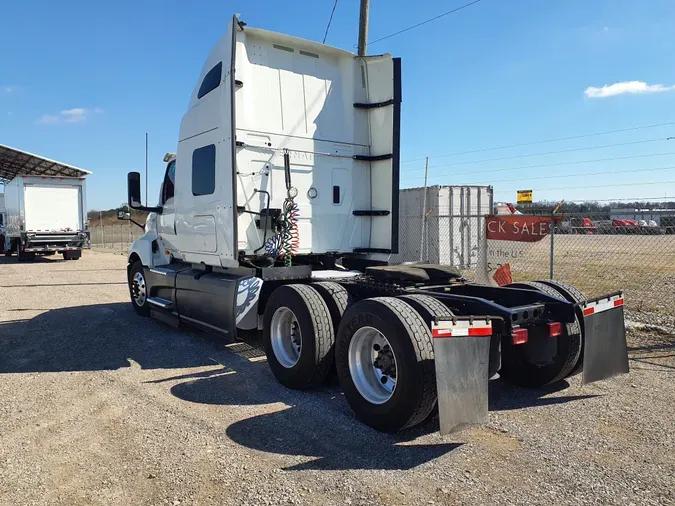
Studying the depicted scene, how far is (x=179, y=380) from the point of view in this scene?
5.57 metres

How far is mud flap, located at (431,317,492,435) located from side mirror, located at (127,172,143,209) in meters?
6.17

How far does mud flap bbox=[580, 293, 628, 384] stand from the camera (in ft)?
14.8

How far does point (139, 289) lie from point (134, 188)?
1.98 m

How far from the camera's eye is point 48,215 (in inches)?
873

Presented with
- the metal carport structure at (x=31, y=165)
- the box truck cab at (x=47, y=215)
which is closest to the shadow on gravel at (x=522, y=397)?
the box truck cab at (x=47, y=215)

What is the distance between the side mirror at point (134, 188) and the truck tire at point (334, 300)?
4255 millimetres

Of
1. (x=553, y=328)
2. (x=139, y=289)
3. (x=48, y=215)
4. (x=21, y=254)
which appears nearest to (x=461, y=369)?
(x=553, y=328)

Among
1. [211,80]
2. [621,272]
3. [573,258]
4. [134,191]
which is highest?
[211,80]

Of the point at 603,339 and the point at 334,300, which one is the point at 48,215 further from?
the point at 603,339

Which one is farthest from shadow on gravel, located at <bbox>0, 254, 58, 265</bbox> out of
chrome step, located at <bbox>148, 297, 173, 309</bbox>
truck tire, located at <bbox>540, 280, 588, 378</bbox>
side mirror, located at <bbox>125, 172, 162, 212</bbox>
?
truck tire, located at <bbox>540, 280, 588, 378</bbox>

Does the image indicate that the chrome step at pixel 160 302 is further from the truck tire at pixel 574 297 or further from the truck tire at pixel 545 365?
the truck tire at pixel 574 297

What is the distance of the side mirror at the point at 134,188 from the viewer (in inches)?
321

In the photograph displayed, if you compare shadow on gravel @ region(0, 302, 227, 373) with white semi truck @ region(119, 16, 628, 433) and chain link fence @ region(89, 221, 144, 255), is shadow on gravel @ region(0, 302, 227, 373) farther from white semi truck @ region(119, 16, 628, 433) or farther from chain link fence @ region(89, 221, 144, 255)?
chain link fence @ region(89, 221, 144, 255)

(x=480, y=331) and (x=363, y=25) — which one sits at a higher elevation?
(x=363, y=25)
